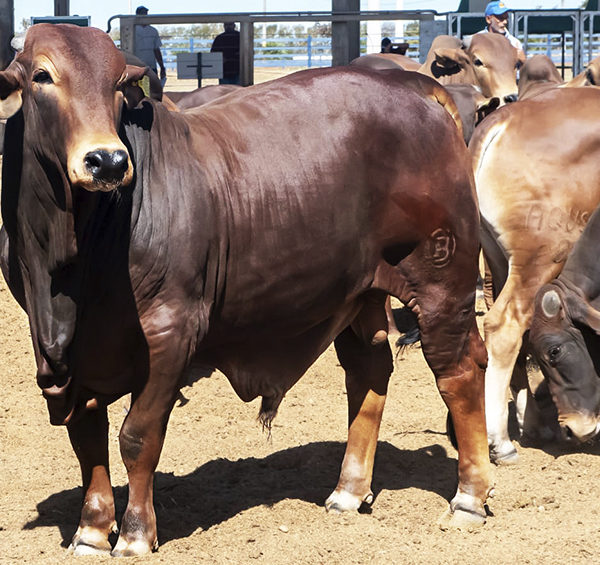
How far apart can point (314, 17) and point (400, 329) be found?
4.29 m

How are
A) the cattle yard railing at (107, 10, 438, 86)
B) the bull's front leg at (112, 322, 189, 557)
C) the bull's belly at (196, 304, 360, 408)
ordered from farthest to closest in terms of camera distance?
1. the cattle yard railing at (107, 10, 438, 86)
2. the bull's belly at (196, 304, 360, 408)
3. the bull's front leg at (112, 322, 189, 557)

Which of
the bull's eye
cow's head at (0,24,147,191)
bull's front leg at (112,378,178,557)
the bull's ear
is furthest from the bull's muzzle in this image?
the bull's ear

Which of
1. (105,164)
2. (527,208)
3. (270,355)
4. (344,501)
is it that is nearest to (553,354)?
(527,208)

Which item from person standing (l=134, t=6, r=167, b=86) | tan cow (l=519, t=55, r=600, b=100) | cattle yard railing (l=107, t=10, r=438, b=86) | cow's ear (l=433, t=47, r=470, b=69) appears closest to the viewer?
tan cow (l=519, t=55, r=600, b=100)

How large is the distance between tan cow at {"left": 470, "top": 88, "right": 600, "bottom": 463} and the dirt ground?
494 millimetres

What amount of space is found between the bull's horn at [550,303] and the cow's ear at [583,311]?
57mm

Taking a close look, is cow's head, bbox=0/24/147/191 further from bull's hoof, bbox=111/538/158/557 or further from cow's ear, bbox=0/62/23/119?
bull's hoof, bbox=111/538/158/557

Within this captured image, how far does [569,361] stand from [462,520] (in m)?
1.42

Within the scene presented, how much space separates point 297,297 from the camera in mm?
4402

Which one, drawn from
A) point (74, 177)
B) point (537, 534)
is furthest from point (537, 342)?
point (74, 177)

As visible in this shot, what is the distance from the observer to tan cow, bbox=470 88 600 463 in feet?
19.5

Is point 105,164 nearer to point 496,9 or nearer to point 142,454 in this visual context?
point 142,454

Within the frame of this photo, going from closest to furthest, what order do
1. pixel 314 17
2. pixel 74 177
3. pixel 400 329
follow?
pixel 74 177
pixel 400 329
pixel 314 17

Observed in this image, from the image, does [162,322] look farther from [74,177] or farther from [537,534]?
[537,534]
